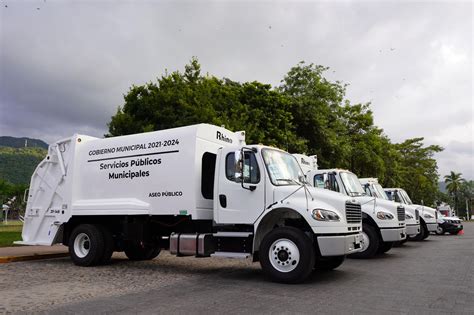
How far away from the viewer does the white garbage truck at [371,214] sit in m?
11.4

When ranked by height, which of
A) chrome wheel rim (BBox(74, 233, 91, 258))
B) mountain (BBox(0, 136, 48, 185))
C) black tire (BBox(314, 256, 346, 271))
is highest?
mountain (BBox(0, 136, 48, 185))

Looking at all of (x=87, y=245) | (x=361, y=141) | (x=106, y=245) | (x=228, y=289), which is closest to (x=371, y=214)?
(x=228, y=289)

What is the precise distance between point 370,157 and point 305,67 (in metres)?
8.68

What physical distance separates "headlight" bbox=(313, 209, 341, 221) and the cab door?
44.1 inches

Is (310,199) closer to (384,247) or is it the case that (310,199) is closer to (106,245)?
(106,245)

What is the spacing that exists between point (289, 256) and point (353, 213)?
1.72 metres

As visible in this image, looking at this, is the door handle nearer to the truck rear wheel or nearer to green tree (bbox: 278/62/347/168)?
the truck rear wheel

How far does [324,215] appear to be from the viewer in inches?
295

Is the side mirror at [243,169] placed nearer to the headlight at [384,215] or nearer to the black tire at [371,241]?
the black tire at [371,241]

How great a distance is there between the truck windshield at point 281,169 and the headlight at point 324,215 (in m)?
0.97

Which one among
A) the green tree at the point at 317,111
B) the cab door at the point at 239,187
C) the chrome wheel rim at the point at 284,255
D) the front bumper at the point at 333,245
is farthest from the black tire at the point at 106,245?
the green tree at the point at 317,111

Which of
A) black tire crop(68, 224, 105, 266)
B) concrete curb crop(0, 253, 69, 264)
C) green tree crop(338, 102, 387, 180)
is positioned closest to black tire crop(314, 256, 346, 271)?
black tire crop(68, 224, 105, 266)

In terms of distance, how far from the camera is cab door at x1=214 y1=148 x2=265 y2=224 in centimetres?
816

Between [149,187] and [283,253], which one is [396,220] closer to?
[283,253]
